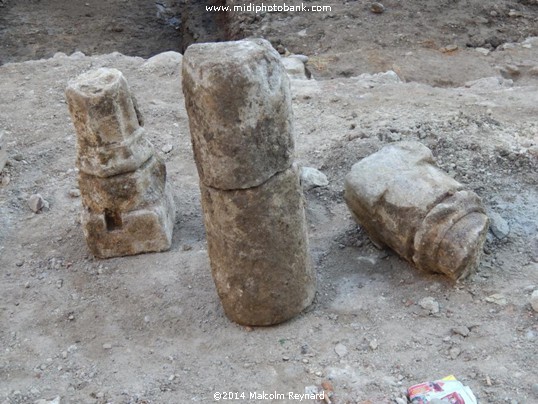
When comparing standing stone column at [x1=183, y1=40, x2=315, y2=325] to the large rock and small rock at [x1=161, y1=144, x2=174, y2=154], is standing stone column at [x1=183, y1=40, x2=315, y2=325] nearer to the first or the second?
the large rock

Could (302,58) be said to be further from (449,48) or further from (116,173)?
(116,173)

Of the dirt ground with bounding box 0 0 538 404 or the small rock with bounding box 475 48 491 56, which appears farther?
the small rock with bounding box 475 48 491 56

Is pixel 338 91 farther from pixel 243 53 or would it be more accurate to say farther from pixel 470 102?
pixel 243 53

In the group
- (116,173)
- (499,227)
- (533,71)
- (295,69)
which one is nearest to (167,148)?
(116,173)

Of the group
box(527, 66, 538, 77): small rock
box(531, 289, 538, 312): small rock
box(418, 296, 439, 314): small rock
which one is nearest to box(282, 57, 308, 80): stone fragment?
box(527, 66, 538, 77): small rock

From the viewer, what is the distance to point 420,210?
4.39 m

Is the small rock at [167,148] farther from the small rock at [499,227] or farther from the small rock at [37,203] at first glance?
the small rock at [499,227]

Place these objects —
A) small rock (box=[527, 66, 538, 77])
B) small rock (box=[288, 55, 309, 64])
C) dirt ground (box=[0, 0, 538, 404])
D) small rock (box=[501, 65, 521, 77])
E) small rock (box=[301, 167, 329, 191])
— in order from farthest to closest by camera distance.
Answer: small rock (box=[288, 55, 309, 64]), small rock (box=[501, 65, 521, 77]), small rock (box=[527, 66, 538, 77]), small rock (box=[301, 167, 329, 191]), dirt ground (box=[0, 0, 538, 404])

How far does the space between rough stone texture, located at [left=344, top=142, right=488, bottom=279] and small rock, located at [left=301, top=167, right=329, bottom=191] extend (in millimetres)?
973

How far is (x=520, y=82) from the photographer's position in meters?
8.33

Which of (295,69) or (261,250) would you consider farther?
(295,69)

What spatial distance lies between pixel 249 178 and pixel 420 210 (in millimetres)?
1283

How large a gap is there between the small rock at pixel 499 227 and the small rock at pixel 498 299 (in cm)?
60

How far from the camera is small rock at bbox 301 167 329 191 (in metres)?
5.71
